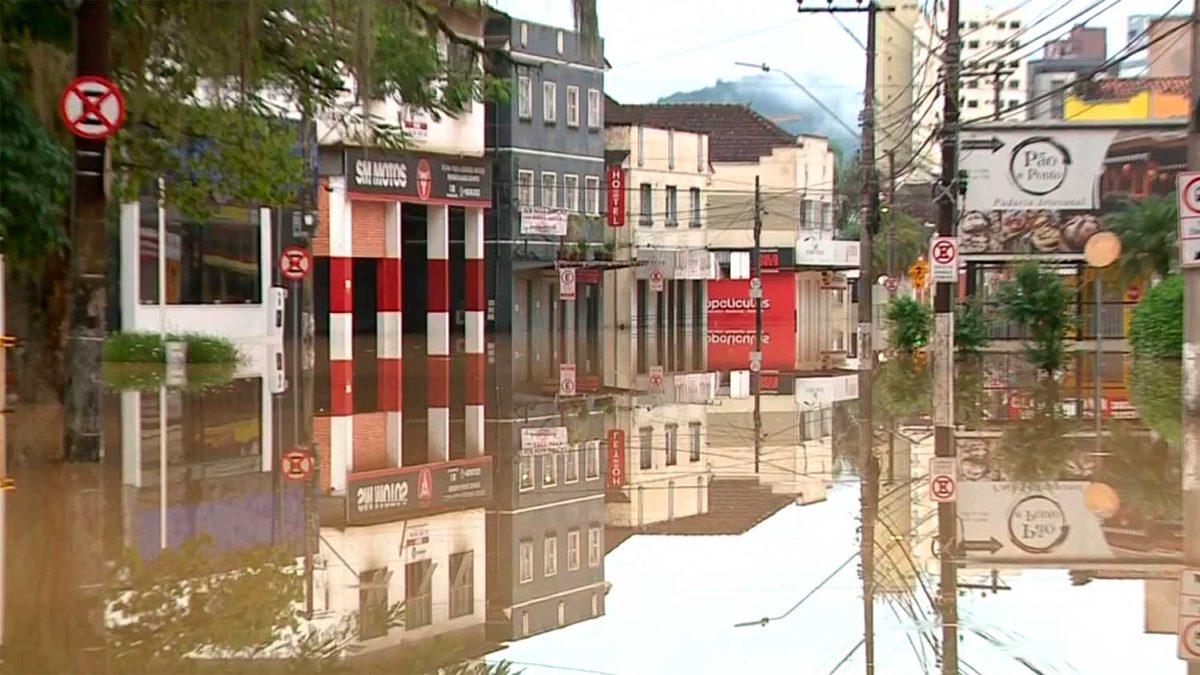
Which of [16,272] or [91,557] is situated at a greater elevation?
[16,272]

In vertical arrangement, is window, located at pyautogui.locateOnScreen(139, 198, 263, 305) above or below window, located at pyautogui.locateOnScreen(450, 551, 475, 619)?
above

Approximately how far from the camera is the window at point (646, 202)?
67000mm

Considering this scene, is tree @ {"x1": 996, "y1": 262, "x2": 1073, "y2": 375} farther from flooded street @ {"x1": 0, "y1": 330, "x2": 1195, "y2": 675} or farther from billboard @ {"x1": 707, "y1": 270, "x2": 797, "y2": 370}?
billboard @ {"x1": 707, "y1": 270, "x2": 797, "y2": 370}

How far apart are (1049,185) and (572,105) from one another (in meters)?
23.1

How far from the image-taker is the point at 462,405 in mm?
24031

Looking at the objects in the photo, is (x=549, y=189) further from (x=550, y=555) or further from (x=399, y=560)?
(x=399, y=560)

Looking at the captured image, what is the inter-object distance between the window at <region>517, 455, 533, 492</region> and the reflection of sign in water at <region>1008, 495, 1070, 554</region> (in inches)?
174

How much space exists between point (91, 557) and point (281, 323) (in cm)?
2866

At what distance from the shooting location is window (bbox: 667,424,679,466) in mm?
17459

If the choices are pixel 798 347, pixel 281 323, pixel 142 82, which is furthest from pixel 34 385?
pixel 798 347

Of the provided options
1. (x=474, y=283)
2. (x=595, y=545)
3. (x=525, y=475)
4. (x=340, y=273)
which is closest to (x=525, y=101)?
(x=474, y=283)

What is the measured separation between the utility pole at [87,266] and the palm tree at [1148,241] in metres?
29.4

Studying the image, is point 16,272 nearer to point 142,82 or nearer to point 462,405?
point 142,82

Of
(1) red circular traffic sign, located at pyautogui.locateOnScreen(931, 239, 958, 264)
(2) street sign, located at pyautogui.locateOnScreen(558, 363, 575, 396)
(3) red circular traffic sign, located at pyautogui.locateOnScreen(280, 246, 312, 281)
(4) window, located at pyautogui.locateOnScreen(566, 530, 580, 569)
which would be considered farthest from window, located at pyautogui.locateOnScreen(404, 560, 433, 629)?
(3) red circular traffic sign, located at pyautogui.locateOnScreen(280, 246, 312, 281)
